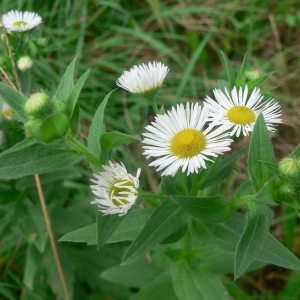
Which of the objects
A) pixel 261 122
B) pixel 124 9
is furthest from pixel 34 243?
pixel 124 9

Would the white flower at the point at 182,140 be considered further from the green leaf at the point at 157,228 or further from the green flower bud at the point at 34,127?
the green flower bud at the point at 34,127

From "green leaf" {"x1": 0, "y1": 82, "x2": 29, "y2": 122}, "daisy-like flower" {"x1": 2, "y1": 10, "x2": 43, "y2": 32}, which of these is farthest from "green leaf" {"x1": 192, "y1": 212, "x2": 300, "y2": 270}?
"daisy-like flower" {"x1": 2, "y1": 10, "x2": 43, "y2": 32}

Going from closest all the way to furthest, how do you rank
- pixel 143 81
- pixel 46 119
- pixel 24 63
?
1. pixel 46 119
2. pixel 143 81
3. pixel 24 63

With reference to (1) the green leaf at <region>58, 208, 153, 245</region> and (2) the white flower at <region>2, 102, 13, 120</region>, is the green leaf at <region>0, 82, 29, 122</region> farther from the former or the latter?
(2) the white flower at <region>2, 102, 13, 120</region>

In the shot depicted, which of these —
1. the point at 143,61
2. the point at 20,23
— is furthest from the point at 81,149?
the point at 143,61

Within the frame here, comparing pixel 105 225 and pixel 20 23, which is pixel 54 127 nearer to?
pixel 105 225

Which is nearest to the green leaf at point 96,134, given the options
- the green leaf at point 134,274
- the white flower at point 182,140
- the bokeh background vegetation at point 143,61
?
the white flower at point 182,140
